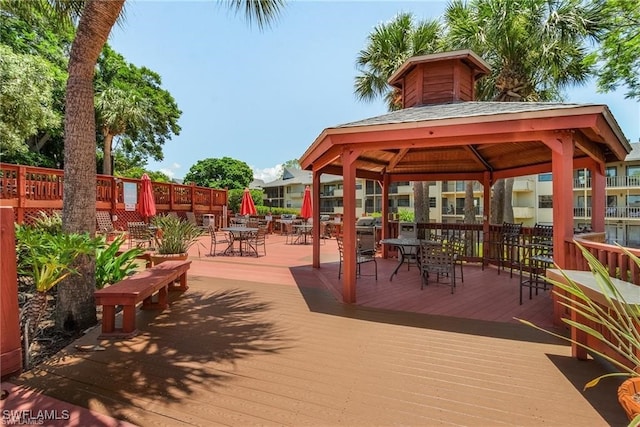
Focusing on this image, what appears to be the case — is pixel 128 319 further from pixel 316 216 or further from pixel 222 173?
pixel 222 173

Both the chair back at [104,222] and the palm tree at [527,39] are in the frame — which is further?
the chair back at [104,222]

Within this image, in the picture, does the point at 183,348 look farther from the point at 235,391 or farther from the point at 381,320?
the point at 381,320

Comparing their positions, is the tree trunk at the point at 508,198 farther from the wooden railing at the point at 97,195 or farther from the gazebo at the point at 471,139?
the wooden railing at the point at 97,195

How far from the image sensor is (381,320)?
4410mm

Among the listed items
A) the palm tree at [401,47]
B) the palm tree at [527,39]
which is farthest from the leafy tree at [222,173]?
the palm tree at [527,39]

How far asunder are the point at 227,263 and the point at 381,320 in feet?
17.8

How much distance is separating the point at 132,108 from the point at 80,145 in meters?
17.5

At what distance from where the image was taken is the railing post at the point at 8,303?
2738mm

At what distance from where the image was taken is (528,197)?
116 feet

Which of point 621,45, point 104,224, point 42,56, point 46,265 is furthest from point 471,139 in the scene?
point 42,56

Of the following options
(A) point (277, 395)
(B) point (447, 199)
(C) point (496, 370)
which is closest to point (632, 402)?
(C) point (496, 370)

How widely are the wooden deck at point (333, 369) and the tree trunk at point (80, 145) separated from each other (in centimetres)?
67

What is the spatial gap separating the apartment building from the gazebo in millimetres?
11172

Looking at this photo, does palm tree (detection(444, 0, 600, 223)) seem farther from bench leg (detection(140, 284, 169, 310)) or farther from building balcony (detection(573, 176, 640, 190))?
building balcony (detection(573, 176, 640, 190))
